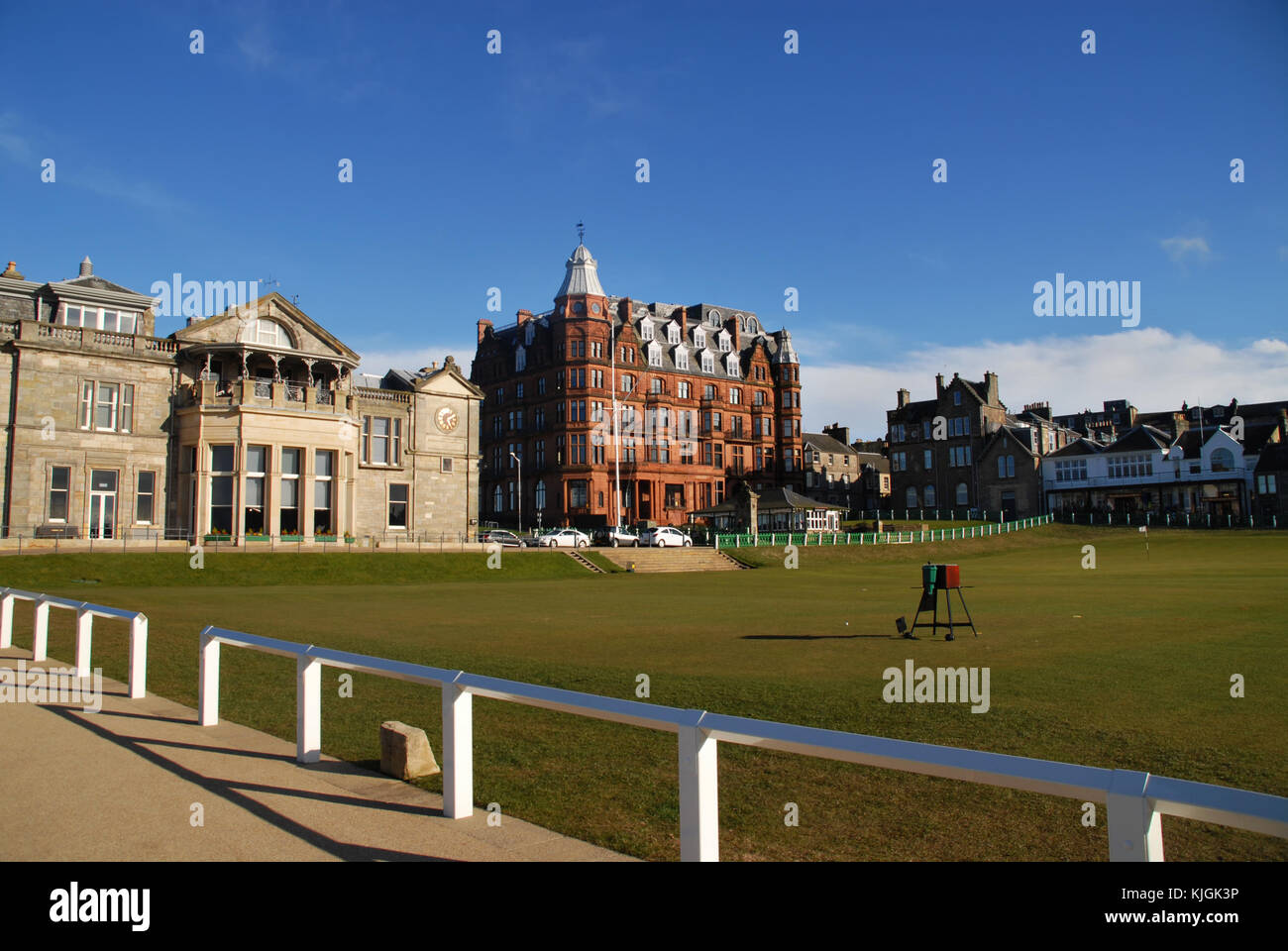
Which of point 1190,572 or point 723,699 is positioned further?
point 1190,572

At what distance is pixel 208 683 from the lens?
9.69 meters

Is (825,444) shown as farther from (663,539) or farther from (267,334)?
(267,334)

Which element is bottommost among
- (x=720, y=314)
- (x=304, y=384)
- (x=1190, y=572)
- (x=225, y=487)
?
(x=1190, y=572)

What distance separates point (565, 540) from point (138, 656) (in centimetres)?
4525

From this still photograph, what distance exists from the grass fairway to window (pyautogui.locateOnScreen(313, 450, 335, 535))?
42.4 feet

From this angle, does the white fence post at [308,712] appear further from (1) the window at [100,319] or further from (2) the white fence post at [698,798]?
(1) the window at [100,319]

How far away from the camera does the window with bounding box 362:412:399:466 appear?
171 ft

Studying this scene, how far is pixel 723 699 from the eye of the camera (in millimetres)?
11258

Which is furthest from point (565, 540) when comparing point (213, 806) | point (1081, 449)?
point (1081, 449)

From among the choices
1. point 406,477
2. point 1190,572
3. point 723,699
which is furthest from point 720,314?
point 723,699
